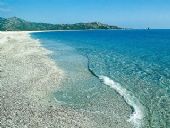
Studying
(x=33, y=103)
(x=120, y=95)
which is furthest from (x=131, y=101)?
(x=33, y=103)

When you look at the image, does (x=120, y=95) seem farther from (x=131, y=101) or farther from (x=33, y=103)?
(x=33, y=103)

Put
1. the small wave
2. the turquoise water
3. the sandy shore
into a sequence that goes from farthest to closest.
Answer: the turquoise water
the small wave
the sandy shore

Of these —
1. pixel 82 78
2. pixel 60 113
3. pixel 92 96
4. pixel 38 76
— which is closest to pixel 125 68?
pixel 82 78

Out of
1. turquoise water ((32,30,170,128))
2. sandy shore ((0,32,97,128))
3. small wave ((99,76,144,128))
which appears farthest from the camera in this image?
turquoise water ((32,30,170,128))

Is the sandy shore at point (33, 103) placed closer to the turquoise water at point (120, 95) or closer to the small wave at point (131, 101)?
the turquoise water at point (120, 95)

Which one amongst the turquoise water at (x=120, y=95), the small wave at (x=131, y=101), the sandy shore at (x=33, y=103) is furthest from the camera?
the turquoise water at (x=120, y=95)

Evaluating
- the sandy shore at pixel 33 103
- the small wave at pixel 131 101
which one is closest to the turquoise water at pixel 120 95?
the small wave at pixel 131 101

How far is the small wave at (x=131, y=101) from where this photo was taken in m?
18.8

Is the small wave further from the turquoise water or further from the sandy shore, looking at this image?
the sandy shore

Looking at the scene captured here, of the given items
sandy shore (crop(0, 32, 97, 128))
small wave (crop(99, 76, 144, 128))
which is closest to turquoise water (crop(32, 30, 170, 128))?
small wave (crop(99, 76, 144, 128))

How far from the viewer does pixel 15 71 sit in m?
32.8

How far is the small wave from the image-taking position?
18.8 m

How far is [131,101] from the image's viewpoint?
898 inches

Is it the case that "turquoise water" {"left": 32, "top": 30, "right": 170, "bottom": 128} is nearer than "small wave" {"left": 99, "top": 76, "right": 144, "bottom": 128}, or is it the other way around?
"small wave" {"left": 99, "top": 76, "right": 144, "bottom": 128}
